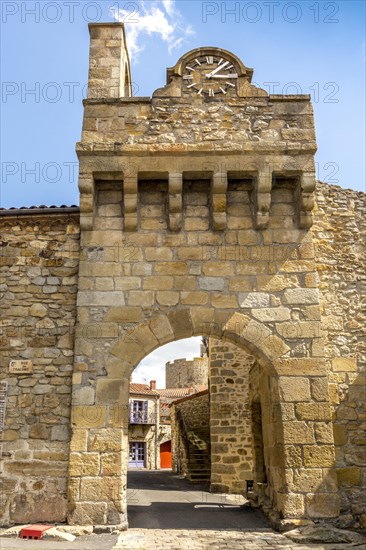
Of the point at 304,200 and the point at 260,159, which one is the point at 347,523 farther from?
the point at 260,159

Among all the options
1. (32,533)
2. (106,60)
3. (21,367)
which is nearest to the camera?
(32,533)

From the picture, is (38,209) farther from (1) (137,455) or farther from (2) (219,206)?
(1) (137,455)

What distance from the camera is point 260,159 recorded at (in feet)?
22.1

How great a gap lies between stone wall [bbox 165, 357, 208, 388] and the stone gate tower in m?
29.2

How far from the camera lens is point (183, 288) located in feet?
21.6

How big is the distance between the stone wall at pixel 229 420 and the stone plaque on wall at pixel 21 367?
5803 mm

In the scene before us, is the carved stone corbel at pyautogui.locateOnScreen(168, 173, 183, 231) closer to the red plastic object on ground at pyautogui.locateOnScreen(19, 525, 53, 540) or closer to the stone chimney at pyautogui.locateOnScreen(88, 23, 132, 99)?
the stone chimney at pyautogui.locateOnScreen(88, 23, 132, 99)

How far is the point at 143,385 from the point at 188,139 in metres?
24.0

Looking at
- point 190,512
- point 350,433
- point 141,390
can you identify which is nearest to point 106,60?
point 350,433

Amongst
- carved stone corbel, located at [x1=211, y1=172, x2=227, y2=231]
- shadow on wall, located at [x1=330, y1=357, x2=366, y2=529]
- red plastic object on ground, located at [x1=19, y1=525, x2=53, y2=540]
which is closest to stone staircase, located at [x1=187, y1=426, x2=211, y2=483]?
shadow on wall, located at [x1=330, y1=357, x2=366, y2=529]

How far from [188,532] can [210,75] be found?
5.87 meters

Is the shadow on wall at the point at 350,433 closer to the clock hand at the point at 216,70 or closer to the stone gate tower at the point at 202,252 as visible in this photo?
the stone gate tower at the point at 202,252

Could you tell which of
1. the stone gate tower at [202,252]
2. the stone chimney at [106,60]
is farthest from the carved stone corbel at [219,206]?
the stone chimney at [106,60]

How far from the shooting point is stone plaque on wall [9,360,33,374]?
6.36 m
